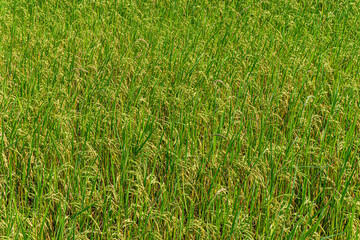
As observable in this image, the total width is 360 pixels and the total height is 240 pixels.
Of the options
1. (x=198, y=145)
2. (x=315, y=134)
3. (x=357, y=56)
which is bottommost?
(x=198, y=145)

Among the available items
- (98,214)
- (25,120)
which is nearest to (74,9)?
(25,120)

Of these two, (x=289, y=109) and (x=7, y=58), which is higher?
(x=289, y=109)

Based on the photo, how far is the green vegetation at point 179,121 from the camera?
172cm

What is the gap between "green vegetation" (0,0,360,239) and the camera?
5.65 ft

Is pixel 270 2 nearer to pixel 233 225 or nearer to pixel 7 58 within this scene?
pixel 7 58

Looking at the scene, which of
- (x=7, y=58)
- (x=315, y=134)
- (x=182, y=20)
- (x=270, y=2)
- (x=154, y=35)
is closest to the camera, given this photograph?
(x=315, y=134)

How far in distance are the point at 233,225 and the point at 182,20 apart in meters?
2.59

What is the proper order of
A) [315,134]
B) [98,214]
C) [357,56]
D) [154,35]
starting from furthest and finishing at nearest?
[154,35]
[357,56]
[315,134]
[98,214]

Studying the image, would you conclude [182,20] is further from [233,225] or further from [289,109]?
[233,225]

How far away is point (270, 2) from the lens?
4.27m

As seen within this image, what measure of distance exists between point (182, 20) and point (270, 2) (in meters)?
1.03

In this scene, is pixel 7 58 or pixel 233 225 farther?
pixel 7 58

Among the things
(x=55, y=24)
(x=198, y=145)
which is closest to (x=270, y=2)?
(x=55, y=24)

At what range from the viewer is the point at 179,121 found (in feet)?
7.23
